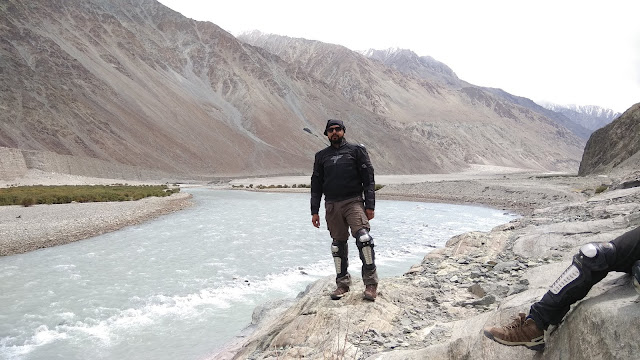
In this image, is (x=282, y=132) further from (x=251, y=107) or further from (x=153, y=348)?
(x=153, y=348)

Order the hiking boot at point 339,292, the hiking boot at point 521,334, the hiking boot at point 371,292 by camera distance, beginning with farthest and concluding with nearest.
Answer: the hiking boot at point 339,292, the hiking boot at point 371,292, the hiking boot at point 521,334

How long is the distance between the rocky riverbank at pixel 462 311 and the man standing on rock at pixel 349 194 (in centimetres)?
57

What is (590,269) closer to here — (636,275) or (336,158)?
(636,275)

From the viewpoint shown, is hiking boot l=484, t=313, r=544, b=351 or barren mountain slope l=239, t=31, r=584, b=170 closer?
hiking boot l=484, t=313, r=544, b=351

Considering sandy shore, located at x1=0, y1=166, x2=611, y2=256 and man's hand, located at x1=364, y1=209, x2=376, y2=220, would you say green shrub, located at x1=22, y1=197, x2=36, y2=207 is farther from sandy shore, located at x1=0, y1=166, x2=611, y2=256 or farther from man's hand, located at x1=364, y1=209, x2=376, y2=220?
man's hand, located at x1=364, y1=209, x2=376, y2=220

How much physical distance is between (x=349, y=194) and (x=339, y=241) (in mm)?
711

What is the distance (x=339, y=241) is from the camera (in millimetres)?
6074

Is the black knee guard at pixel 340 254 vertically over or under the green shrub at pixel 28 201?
over

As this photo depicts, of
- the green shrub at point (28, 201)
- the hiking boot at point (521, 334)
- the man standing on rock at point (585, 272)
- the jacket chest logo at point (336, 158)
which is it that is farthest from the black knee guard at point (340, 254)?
the green shrub at point (28, 201)

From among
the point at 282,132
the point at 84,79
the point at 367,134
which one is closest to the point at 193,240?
the point at 84,79

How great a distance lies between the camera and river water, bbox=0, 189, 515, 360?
764cm

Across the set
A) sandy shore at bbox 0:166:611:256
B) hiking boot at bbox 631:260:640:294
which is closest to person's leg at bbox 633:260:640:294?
hiking boot at bbox 631:260:640:294

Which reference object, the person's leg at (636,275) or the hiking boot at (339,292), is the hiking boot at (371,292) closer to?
the hiking boot at (339,292)

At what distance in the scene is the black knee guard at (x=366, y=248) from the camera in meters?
5.71
